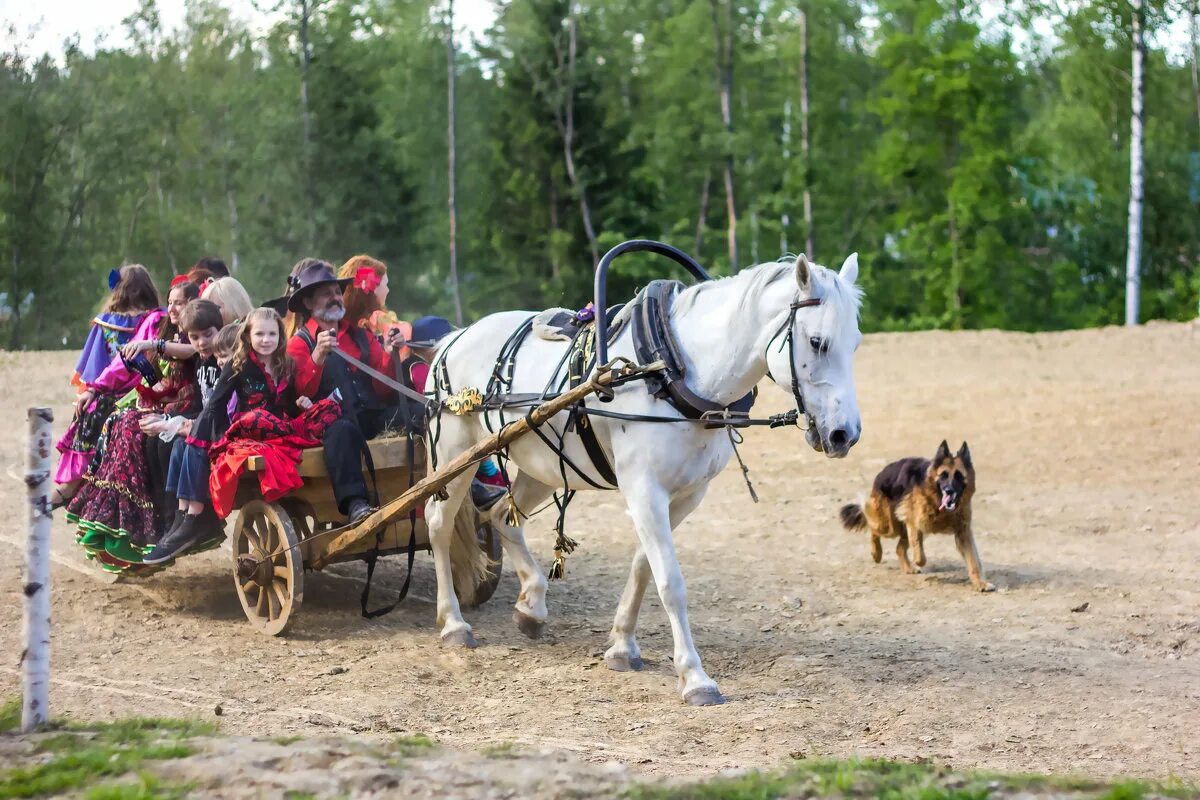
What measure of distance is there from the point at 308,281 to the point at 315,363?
0.72m

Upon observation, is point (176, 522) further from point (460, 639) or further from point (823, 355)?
point (823, 355)

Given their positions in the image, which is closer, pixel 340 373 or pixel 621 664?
pixel 621 664

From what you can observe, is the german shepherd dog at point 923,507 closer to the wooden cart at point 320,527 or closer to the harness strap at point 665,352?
the harness strap at point 665,352

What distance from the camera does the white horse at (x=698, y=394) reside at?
5766 mm

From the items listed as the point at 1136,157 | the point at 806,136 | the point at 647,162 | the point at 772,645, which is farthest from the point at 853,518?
the point at 647,162

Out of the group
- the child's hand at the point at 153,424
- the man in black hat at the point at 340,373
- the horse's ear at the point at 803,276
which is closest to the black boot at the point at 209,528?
the child's hand at the point at 153,424

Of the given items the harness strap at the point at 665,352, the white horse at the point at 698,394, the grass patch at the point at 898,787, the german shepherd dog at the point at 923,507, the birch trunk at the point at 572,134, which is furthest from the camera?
the birch trunk at the point at 572,134

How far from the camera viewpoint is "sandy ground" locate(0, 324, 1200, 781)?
5.63 m

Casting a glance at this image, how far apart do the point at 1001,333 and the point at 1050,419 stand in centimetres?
587

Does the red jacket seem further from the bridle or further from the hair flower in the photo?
the bridle

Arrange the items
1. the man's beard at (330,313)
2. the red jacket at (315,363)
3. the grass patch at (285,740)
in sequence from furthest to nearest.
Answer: the man's beard at (330,313)
the red jacket at (315,363)
the grass patch at (285,740)

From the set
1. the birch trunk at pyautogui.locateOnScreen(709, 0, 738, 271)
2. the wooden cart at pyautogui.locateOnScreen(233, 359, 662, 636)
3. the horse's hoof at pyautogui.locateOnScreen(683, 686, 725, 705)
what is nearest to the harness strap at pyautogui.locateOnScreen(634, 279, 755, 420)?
the wooden cart at pyautogui.locateOnScreen(233, 359, 662, 636)

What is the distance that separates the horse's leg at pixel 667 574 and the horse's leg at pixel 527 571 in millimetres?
1483

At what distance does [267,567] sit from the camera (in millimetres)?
7453
